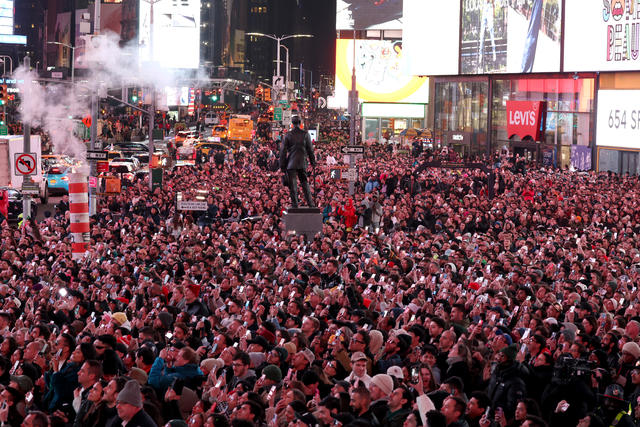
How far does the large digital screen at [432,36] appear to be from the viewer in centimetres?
7119

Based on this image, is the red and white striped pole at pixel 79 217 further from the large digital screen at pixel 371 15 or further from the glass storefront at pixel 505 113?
the large digital screen at pixel 371 15

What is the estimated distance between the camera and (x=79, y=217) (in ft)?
74.2

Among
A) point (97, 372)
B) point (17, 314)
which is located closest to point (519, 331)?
point (97, 372)

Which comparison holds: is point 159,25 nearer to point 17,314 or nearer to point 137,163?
point 137,163

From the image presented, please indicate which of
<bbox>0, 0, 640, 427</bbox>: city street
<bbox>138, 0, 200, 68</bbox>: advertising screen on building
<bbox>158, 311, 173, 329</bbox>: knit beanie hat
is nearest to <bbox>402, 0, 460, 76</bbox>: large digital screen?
<bbox>0, 0, 640, 427</bbox>: city street

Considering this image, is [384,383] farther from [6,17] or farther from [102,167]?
[6,17]

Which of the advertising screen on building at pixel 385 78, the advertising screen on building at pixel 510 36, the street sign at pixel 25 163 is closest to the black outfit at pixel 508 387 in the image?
the street sign at pixel 25 163

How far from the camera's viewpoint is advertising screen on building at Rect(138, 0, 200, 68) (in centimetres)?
10100

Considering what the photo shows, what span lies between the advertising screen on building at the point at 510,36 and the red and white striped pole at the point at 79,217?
4079 cm

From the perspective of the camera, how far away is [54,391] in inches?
408

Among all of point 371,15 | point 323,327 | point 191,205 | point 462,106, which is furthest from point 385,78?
→ point 323,327

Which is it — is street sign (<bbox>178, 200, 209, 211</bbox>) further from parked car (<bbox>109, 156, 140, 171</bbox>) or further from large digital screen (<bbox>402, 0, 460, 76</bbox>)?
large digital screen (<bbox>402, 0, 460, 76</bbox>)

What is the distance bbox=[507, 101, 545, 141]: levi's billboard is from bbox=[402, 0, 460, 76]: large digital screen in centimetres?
997

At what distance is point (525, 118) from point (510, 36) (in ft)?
18.2
